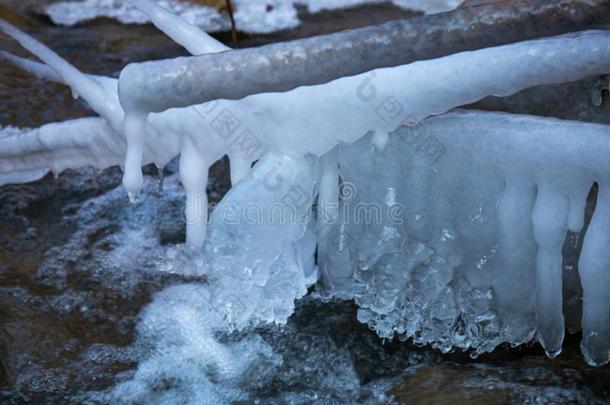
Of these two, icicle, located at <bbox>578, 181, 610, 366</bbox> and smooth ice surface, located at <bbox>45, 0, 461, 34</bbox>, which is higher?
smooth ice surface, located at <bbox>45, 0, 461, 34</bbox>

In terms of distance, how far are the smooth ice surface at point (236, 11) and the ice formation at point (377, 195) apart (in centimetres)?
269

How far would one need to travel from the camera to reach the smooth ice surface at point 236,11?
4988 millimetres

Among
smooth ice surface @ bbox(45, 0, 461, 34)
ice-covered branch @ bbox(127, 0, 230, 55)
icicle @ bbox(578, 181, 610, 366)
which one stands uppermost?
smooth ice surface @ bbox(45, 0, 461, 34)

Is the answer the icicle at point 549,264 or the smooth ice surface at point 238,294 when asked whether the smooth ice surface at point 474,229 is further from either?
the smooth ice surface at point 238,294

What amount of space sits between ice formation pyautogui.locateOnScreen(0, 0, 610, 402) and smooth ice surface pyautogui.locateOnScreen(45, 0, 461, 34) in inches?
106

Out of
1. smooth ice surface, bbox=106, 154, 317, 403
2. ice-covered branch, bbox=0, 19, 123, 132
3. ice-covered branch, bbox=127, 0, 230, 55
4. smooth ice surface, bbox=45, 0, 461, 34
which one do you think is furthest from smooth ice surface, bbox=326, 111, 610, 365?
smooth ice surface, bbox=45, 0, 461, 34

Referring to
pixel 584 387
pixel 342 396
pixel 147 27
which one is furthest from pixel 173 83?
pixel 147 27

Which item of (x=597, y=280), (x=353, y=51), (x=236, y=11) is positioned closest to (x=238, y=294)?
(x=353, y=51)

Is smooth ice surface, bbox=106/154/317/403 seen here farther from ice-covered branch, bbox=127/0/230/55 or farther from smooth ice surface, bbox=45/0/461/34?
smooth ice surface, bbox=45/0/461/34

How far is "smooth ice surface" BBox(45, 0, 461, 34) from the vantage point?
16.4 feet

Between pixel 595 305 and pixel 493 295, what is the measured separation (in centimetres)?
28

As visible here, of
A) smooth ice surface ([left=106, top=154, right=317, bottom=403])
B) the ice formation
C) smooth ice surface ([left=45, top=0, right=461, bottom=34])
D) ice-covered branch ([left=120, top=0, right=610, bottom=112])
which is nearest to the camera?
ice-covered branch ([left=120, top=0, right=610, bottom=112])

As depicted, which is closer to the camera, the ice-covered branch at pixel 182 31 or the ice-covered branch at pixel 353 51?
the ice-covered branch at pixel 353 51

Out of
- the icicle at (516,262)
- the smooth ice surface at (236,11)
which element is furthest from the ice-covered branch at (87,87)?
the smooth ice surface at (236,11)
